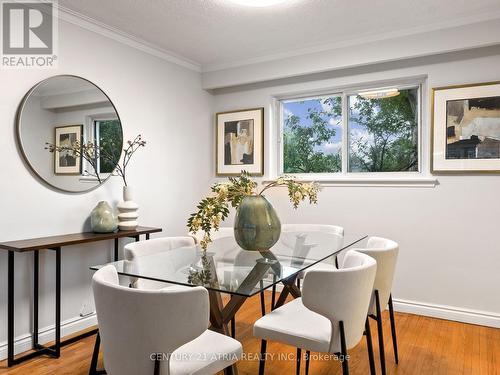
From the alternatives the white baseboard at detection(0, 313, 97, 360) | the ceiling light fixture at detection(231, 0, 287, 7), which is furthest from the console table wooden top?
the ceiling light fixture at detection(231, 0, 287, 7)

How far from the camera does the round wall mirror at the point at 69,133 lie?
2.66 m

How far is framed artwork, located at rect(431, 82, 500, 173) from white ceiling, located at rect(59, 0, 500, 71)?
21.6 inches

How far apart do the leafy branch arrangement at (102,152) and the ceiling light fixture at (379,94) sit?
2.14 metres

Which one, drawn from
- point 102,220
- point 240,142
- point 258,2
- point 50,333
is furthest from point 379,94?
point 50,333

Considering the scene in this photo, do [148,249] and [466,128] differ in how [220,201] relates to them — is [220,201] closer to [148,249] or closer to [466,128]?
[148,249]

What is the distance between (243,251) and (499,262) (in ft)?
7.09

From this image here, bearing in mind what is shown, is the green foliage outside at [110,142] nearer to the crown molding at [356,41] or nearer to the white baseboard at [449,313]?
the crown molding at [356,41]

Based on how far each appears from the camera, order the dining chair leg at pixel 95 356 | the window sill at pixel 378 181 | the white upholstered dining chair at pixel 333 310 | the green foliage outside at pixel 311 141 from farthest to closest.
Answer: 1. the green foliage outside at pixel 311 141
2. the window sill at pixel 378 181
3. the dining chair leg at pixel 95 356
4. the white upholstered dining chair at pixel 333 310

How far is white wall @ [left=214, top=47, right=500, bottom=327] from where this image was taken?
3068 millimetres

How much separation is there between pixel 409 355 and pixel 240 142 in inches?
102

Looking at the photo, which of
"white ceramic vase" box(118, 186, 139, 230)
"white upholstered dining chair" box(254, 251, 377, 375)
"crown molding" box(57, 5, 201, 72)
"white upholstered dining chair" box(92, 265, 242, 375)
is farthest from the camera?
"white ceramic vase" box(118, 186, 139, 230)

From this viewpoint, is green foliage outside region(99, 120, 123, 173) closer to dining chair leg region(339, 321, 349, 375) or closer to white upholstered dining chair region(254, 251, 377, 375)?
white upholstered dining chair region(254, 251, 377, 375)

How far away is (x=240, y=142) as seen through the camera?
4199 mm

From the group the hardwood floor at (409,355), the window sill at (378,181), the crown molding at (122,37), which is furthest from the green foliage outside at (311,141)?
the hardwood floor at (409,355)
